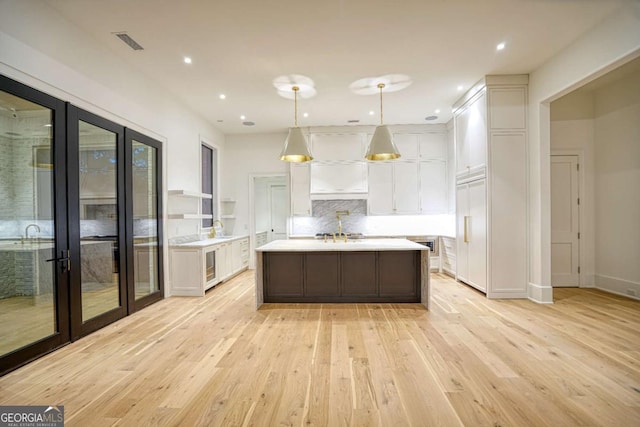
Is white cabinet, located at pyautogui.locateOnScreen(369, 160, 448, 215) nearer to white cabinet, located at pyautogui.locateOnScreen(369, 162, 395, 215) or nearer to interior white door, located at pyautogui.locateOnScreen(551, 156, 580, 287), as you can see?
white cabinet, located at pyautogui.locateOnScreen(369, 162, 395, 215)

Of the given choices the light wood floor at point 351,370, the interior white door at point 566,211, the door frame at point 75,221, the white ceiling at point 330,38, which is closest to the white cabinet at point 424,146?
the white ceiling at point 330,38

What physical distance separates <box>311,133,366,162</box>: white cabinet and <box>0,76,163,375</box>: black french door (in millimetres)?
3542

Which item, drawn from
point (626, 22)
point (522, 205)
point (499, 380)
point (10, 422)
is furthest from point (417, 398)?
point (626, 22)

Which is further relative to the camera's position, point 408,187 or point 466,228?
point 408,187

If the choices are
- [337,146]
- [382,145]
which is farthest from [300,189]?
[382,145]

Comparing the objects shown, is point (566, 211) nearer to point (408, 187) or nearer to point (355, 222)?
point (408, 187)

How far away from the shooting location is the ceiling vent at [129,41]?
3.40 m

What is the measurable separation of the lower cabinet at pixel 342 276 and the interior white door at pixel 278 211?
12.9ft

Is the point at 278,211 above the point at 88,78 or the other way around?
the other way around

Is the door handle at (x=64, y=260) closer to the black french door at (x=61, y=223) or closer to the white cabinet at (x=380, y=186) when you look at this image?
the black french door at (x=61, y=223)

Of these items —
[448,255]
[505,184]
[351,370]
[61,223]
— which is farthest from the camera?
[448,255]

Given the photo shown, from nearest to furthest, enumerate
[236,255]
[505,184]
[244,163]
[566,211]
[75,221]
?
[75,221] → [505,184] → [566,211] → [236,255] → [244,163]

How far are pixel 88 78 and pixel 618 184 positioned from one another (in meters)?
7.30

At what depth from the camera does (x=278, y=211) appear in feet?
27.8
